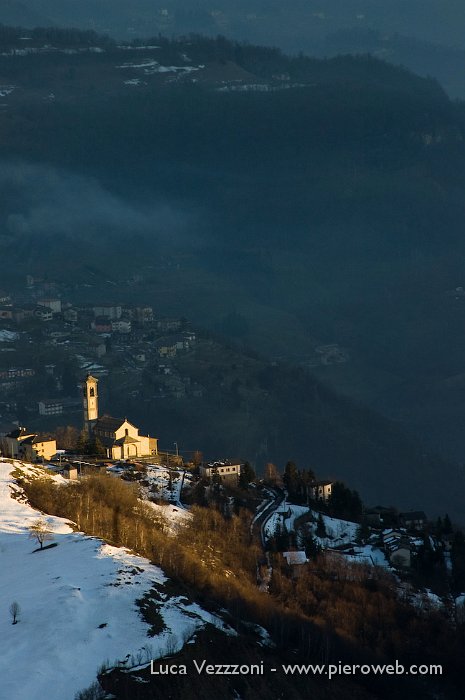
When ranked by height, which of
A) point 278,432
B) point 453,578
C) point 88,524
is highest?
point 88,524

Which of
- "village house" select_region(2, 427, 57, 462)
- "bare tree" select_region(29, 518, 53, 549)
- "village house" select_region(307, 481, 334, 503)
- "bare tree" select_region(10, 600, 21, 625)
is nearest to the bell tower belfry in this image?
"village house" select_region(2, 427, 57, 462)

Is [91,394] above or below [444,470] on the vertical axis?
above

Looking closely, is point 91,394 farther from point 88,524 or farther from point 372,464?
point 372,464

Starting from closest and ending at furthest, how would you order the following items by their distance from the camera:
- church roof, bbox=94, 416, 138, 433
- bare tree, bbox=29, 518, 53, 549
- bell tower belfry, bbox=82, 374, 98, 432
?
bare tree, bbox=29, 518, 53, 549 < church roof, bbox=94, 416, 138, 433 < bell tower belfry, bbox=82, 374, 98, 432

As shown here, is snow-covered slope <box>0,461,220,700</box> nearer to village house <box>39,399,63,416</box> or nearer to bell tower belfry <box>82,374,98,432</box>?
bell tower belfry <box>82,374,98,432</box>

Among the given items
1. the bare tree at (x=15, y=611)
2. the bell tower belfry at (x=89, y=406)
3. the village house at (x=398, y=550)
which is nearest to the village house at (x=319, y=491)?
the village house at (x=398, y=550)

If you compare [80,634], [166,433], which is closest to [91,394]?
[80,634]
